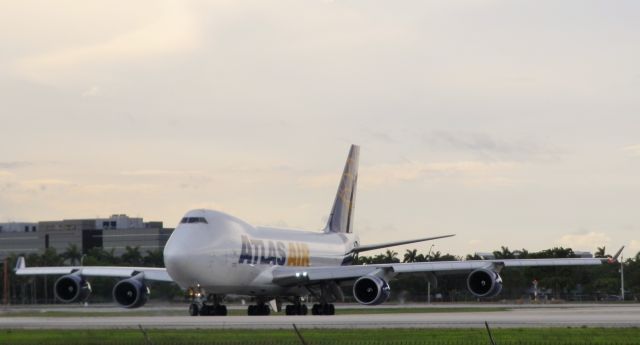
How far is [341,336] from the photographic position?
134 ft

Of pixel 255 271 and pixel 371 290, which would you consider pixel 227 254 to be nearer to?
pixel 255 271

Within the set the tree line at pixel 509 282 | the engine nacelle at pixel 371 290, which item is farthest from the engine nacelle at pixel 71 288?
the tree line at pixel 509 282

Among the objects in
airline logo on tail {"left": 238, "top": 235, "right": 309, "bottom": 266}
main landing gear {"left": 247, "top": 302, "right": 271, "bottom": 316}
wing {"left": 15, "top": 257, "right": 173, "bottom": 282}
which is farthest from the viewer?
wing {"left": 15, "top": 257, "right": 173, "bottom": 282}

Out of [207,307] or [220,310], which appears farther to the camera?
[220,310]

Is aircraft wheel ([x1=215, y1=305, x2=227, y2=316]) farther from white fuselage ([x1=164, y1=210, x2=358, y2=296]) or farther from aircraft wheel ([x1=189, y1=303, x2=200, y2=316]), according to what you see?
aircraft wheel ([x1=189, y1=303, x2=200, y2=316])

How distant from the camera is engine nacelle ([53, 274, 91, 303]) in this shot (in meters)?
71.1

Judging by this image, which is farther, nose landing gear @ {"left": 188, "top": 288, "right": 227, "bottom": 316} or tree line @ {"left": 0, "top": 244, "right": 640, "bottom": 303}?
tree line @ {"left": 0, "top": 244, "right": 640, "bottom": 303}

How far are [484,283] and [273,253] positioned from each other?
1162 cm

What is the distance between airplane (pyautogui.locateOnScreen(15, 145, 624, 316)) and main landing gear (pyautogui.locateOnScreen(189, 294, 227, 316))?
0.16 ft

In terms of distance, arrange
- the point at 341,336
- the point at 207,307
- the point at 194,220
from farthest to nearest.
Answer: the point at 207,307 < the point at 194,220 < the point at 341,336

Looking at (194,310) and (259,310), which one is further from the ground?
(194,310)

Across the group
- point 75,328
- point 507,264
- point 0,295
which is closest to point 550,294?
point 0,295


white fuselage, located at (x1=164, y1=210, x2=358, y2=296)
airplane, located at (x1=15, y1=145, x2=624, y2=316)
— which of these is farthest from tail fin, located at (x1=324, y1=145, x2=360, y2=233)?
white fuselage, located at (x1=164, y1=210, x2=358, y2=296)

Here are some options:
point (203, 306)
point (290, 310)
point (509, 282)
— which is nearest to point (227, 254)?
point (203, 306)
